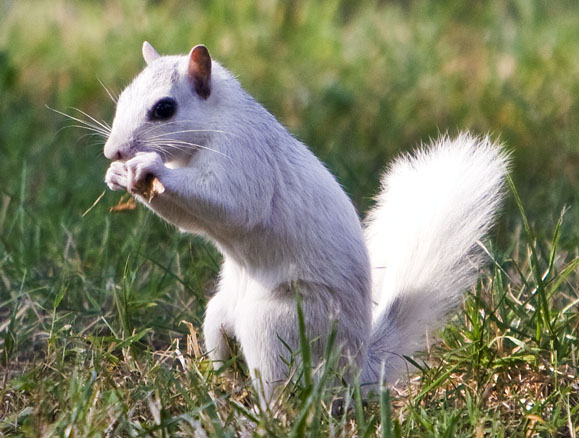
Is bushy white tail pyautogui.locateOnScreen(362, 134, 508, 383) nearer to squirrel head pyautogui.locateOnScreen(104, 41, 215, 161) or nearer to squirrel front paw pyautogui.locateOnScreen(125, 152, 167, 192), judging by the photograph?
squirrel head pyautogui.locateOnScreen(104, 41, 215, 161)

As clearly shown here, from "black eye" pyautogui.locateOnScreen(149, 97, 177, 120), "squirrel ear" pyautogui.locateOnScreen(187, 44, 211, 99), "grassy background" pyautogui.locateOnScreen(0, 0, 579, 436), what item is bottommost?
"grassy background" pyautogui.locateOnScreen(0, 0, 579, 436)

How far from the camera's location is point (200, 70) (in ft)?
9.09

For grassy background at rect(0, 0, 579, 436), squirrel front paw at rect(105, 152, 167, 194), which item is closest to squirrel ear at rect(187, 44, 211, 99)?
squirrel front paw at rect(105, 152, 167, 194)

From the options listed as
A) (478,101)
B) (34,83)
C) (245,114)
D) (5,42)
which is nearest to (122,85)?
(34,83)

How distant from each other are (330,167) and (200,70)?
6.06 ft

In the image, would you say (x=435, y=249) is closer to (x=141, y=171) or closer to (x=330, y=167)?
(x=141, y=171)

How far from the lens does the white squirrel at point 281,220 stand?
2615 mm

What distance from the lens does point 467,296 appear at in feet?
9.33

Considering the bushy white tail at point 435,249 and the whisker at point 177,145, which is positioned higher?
the whisker at point 177,145

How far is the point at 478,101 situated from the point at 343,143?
91cm

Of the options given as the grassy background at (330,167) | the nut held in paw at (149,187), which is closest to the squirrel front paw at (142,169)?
the nut held in paw at (149,187)

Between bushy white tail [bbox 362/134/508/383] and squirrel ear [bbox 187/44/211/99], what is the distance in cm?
71

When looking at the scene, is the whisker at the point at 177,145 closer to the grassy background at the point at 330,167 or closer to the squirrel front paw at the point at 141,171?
the squirrel front paw at the point at 141,171

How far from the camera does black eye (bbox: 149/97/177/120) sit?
2699 mm
